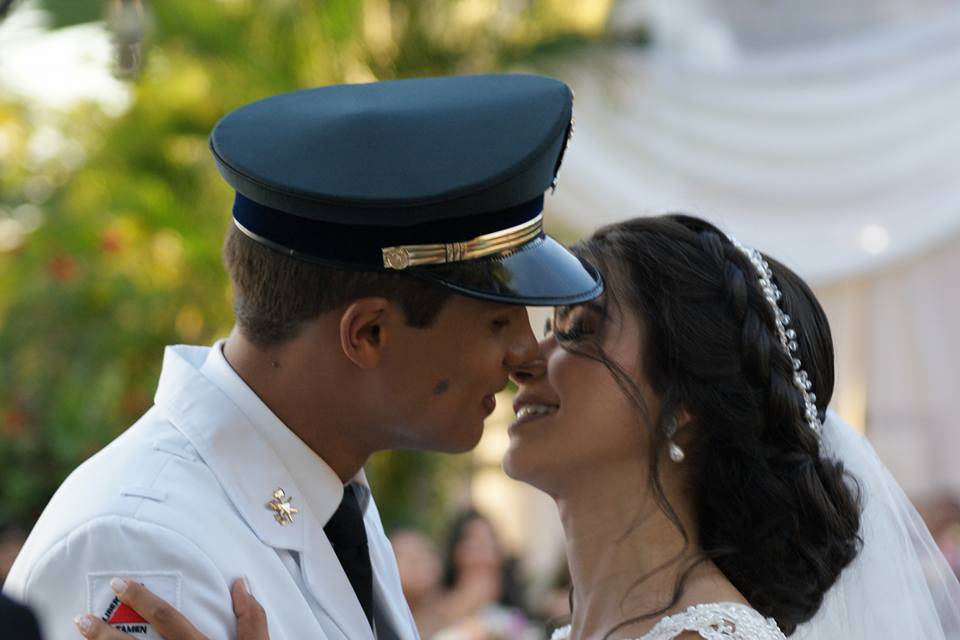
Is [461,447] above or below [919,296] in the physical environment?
above

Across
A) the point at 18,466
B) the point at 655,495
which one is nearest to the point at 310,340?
the point at 655,495

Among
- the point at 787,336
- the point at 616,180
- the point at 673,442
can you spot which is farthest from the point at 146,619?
the point at 616,180

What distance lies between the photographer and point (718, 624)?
242cm

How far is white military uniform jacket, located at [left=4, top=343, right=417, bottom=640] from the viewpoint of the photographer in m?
2.00

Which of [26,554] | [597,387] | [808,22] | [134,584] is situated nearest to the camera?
[134,584]

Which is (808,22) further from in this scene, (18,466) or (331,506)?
(331,506)

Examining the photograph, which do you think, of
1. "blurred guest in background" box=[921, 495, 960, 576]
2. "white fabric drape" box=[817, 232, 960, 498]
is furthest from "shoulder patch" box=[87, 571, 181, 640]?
"white fabric drape" box=[817, 232, 960, 498]

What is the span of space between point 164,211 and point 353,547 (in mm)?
5768

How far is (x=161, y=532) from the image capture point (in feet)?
6.70

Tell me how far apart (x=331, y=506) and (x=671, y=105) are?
20.1 feet

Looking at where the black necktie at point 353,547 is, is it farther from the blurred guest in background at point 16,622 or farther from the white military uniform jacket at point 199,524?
the blurred guest in background at point 16,622

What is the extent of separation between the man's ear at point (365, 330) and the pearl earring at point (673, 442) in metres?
0.65

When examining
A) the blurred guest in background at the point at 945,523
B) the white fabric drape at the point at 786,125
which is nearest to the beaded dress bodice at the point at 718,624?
the blurred guest in background at the point at 945,523

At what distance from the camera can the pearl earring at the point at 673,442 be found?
261cm
